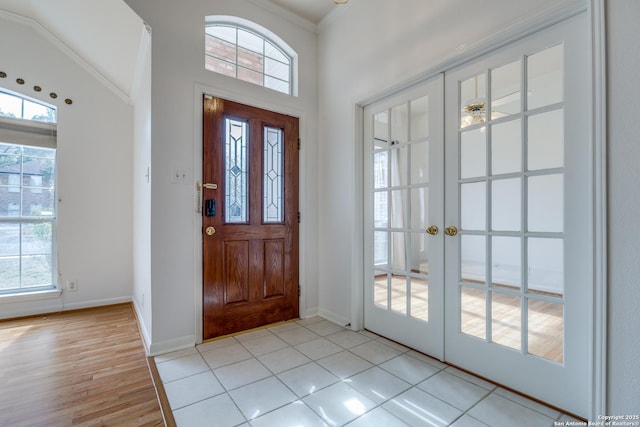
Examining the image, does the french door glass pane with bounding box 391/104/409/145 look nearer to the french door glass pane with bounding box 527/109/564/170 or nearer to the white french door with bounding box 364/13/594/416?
the white french door with bounding box 364/13/594/416

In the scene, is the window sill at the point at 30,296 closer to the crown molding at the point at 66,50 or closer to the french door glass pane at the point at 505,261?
the crown molding at the point at 66,50

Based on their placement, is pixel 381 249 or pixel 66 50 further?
pixel 66 50

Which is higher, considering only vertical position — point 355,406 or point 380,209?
point 380,209

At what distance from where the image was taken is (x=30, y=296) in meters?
3.11

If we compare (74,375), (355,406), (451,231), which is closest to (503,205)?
(451,231)

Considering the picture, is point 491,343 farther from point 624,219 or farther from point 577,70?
point 577,70

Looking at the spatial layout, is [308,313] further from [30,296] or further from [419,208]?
[30,296]

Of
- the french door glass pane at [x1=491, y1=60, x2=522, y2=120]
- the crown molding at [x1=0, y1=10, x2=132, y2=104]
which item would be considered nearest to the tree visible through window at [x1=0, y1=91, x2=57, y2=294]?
the crown molding at [x1=0, y1=10, x2=132, y2=104]

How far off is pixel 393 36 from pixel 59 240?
13.6ft

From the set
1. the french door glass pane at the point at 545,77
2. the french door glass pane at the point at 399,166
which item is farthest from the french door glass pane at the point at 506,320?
the french door glass pane at the point at 545,77

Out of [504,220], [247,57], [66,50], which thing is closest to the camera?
[504,220]

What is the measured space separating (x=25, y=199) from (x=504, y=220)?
15.4ft

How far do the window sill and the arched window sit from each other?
3.06m

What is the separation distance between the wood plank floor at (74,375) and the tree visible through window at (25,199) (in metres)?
0.53
